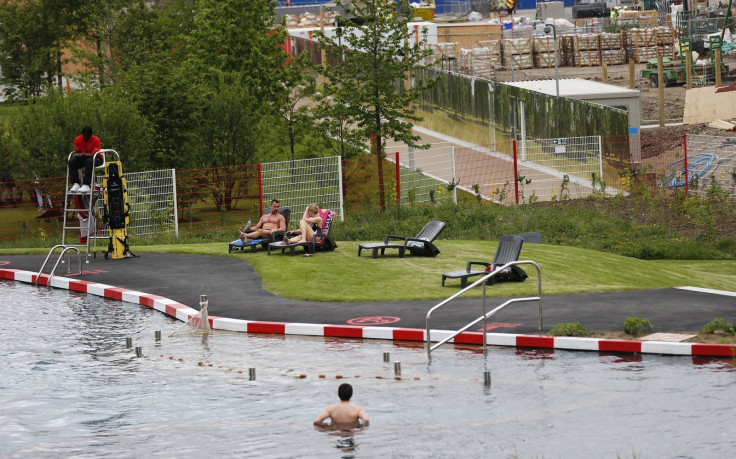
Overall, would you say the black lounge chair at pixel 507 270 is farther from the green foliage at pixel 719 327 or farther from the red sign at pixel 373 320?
the green foliage at pixel 719 327

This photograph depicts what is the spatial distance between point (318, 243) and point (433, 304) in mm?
6178

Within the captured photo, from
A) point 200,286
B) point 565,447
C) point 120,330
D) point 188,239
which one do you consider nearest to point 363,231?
point 188,239

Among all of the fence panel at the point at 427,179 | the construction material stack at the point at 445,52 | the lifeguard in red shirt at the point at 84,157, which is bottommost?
the fence panel at the point at 427,179

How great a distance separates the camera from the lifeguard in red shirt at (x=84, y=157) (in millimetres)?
22938

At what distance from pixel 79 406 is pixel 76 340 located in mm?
4068

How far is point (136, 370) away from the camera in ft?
44.2

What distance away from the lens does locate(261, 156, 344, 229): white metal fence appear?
3030 centimetres

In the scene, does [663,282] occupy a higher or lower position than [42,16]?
lower

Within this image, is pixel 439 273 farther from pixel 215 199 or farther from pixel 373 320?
pixel 215 199

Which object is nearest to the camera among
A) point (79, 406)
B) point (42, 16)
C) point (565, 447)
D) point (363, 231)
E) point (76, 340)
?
point (565, 447)

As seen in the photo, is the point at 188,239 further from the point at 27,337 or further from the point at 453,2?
the point at 453,2

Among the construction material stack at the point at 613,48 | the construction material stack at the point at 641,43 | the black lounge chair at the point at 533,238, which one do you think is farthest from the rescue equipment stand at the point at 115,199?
the construction material stack at the point at 641,43

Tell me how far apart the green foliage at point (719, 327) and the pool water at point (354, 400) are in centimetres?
86

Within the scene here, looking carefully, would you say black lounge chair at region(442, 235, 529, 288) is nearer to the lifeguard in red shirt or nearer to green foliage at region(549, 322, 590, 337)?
green foliage at region(549, 322, 590, 337)
